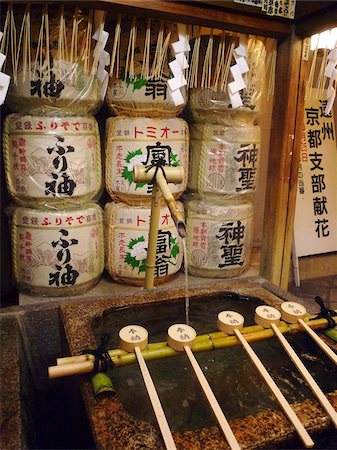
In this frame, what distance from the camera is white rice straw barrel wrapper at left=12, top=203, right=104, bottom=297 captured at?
3223mm

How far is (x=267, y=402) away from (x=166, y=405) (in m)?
0.44

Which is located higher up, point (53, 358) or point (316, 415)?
point (316, 415)

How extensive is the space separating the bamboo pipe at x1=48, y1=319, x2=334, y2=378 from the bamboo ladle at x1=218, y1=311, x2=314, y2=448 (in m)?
0.04

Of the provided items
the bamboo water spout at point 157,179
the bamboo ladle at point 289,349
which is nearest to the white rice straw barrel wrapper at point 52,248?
the bamboo water spout at point 157,179

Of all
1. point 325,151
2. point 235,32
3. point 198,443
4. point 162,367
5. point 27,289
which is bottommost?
point 27,289

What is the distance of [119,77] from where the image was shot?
331 centimetres

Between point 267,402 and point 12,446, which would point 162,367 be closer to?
point 267,402

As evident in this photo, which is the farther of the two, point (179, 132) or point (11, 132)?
point (179, 132)

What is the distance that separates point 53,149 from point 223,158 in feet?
5.35

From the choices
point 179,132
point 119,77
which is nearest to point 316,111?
point 179,132

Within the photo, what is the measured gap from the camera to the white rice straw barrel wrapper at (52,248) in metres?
3.22

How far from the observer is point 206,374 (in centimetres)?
191

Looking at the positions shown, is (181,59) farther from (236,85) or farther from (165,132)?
(165,132)

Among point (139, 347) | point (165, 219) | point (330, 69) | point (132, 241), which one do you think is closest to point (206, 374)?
point (139, 347)
